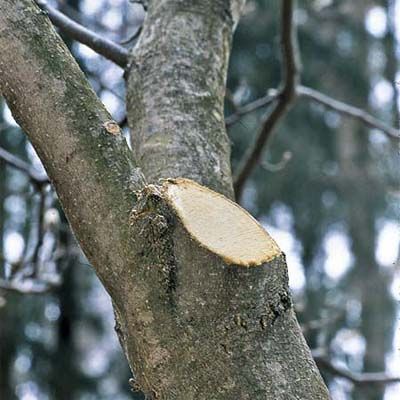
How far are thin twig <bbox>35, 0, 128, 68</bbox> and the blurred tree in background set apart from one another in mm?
2751

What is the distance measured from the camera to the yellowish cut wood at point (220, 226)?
0.69m

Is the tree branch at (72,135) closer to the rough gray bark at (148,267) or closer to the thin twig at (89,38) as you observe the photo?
the rough gray bark at (148,267)

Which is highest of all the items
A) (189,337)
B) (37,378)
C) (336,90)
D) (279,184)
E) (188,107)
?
Result: (188,107)

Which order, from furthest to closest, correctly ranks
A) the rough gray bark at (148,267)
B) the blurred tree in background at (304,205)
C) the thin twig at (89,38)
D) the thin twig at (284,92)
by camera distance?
the blurred tree in background at (304,205) → the thin twig at (284,92) → the thin twig at (89,38) → the rough gray bark at (148,267)

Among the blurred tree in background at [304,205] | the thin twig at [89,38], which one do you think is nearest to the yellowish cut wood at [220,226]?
the thin twig at [89,38]

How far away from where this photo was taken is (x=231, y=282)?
683 mm

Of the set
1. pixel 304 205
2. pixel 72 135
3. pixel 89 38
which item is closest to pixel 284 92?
pixel 89 38

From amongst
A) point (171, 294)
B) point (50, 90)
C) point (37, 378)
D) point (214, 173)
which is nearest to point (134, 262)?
point (171, 294)

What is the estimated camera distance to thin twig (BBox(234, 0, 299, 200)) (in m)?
1.66

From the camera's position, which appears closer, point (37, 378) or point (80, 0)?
point (37, 378)

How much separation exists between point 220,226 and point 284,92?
111cm

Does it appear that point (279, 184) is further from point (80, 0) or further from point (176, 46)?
point (176, 46)

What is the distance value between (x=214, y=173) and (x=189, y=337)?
1.13ft

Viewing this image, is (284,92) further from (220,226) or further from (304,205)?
(304,205)
